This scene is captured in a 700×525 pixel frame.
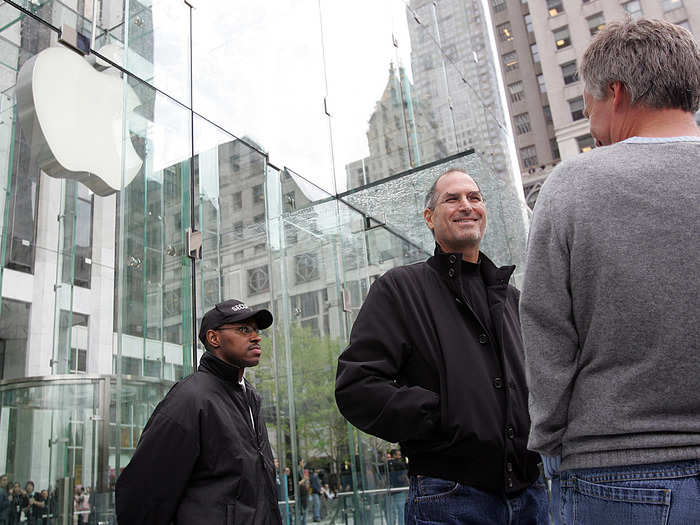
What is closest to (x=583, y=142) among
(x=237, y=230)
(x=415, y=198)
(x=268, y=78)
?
(x=415, y=198)

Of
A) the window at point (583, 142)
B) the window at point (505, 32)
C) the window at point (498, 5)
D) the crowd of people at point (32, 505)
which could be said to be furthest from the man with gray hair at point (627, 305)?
the window at point (498, 5)

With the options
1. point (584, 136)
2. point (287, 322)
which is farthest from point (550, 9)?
point (287, 322)

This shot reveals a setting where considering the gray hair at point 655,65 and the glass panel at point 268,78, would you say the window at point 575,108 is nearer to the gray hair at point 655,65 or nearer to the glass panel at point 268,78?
the glass panel at point 268,78

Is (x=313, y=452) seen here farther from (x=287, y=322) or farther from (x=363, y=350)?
(x=363, y=350)

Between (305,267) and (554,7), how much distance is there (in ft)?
164

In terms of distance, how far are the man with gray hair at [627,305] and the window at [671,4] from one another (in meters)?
49.9

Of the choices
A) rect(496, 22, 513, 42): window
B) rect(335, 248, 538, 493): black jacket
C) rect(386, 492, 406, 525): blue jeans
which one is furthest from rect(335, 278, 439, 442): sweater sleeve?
rect(496, 22, 513, 42): window

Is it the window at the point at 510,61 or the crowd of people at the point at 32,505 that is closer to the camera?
the crowd of people at the point at 32,505

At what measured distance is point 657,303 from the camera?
1260mm

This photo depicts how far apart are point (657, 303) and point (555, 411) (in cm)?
30

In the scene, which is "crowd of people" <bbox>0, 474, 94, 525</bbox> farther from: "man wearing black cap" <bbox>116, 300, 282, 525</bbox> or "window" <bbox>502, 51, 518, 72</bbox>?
"window" <bbox>502, 51, 518, 72</bbox>

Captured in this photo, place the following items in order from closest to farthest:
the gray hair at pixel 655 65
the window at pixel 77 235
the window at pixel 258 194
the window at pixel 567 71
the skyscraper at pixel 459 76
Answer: the gray hair at pixel 655 65, the window at pixel 77 235, the window at pixel 258 194, the skyscraper at pixel 459 76, the window at pixel 567 71

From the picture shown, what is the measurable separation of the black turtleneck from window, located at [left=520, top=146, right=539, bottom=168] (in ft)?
185

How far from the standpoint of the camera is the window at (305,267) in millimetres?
6711
